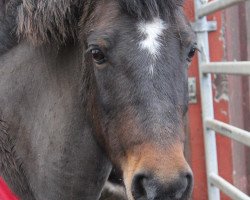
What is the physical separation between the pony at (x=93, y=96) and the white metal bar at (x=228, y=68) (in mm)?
554

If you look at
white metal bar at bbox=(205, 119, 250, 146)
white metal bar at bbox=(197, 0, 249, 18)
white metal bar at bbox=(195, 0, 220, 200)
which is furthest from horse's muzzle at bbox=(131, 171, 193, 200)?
white metal bar at bbox=(195, 0, 220, 200)

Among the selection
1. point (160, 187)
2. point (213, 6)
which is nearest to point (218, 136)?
point (213, 6)

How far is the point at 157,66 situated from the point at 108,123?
360 millimetres

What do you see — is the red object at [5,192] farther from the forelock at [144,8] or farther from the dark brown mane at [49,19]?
the forelock at [144,8]

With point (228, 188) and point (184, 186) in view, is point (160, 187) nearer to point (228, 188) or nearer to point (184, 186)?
point (184, 186)

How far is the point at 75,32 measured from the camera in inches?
96.3

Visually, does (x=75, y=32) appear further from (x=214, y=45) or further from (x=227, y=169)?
(x=227, y=169)

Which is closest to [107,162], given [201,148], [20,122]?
[20,122]

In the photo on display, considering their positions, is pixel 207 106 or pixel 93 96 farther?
pixel 207 106

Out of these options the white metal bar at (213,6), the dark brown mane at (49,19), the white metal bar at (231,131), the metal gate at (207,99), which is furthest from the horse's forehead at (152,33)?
the metal gate at (207,99)

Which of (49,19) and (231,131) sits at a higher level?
(49,19)

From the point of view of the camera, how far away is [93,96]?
240 cm

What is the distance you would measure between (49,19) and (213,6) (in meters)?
1.28

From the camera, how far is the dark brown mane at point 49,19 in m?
2.39
